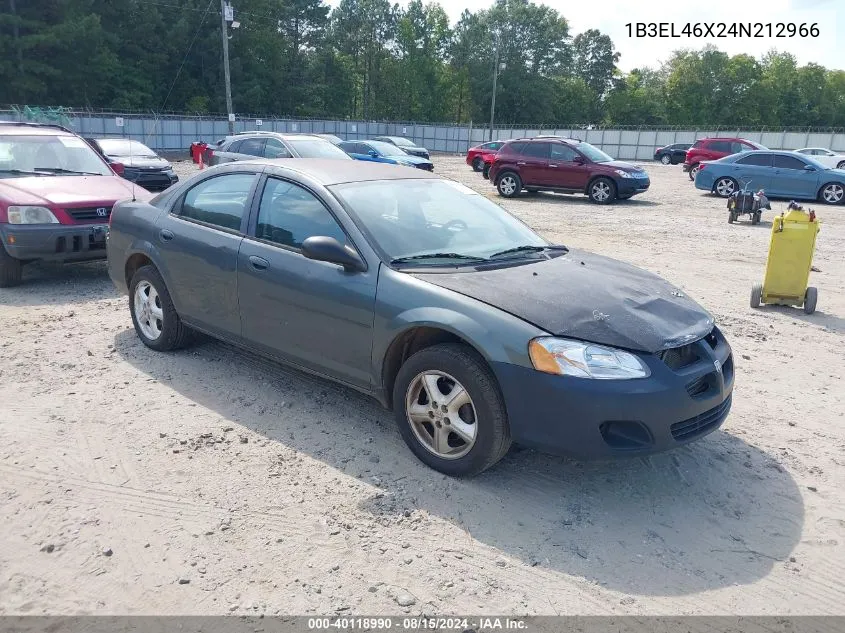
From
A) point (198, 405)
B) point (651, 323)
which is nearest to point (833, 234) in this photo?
point (651, 323)

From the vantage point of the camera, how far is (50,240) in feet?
24.5

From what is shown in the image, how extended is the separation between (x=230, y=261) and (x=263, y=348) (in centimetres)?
65

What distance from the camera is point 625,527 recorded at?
3395 mm

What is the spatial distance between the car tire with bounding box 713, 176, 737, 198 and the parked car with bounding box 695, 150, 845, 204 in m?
0.14

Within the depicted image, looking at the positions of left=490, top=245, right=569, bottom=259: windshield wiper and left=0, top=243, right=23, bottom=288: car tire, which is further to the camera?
left=0, top=243, right=23, bottom=288: car tire

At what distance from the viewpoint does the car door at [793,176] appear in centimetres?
1898

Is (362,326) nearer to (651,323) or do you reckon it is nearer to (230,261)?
(230,261)

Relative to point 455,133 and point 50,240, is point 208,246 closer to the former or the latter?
point 50,240

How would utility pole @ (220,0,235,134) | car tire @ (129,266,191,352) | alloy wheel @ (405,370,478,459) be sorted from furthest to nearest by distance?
utility pole @ (220,0,235,134) < car tire @ (129,266,191,352) < alloy wheel @ (405,370,478,459)

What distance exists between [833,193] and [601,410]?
19106mm

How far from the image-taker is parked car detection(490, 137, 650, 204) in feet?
61.3

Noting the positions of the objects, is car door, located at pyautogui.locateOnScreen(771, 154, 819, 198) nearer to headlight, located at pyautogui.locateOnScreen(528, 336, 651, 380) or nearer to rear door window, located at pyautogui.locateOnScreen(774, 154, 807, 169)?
rear door window, located at pyautogui.locateOnScreen(774, 154, 807, 169)

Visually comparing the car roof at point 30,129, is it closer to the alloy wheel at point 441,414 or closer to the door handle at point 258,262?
the door handle at point 258,262

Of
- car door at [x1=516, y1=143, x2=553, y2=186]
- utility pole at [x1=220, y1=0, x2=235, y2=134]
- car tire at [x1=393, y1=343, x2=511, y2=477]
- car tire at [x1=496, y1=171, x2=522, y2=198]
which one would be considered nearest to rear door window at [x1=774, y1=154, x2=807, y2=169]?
car door at [x1=516, y1=143, x2=553, y2=186]
